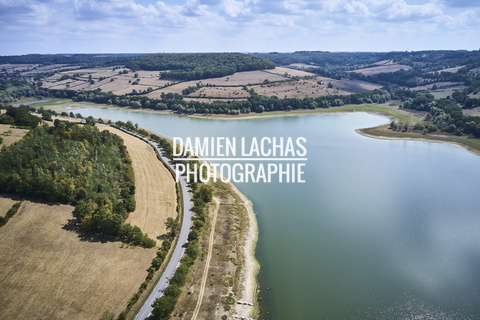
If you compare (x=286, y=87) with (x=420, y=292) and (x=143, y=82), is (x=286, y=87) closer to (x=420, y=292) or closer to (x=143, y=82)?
(x=143, y=82)


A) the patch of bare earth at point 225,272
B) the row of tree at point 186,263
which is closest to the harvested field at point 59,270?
the row of tree at point 186,263

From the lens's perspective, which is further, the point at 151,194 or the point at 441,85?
the point at 441,85

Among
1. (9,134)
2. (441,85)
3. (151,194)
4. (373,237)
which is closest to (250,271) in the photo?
(373,237)

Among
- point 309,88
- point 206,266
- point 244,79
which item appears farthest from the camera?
point 244,79

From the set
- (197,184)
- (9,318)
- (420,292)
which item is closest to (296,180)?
(197,184)

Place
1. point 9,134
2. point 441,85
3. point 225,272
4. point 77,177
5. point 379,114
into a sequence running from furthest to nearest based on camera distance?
point 441,85
point 379,114
point 9,134
point 77,177
point 225,272

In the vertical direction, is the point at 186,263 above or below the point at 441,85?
below

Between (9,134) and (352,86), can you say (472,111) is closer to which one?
(352,86)
